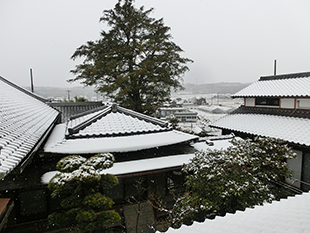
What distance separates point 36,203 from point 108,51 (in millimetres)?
15956

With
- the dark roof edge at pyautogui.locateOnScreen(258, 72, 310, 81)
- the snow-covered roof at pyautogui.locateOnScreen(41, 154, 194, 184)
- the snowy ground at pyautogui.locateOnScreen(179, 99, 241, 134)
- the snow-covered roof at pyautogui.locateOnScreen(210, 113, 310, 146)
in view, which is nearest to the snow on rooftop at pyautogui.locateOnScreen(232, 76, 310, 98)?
the dark roof edge at pyautogui.locateOnScreen(258, 72, 310, 81)

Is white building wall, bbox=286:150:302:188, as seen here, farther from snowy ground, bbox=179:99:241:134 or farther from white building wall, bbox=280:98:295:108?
snowy ground, bbox=179:99:241:134

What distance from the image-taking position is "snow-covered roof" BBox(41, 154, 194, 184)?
644 cm

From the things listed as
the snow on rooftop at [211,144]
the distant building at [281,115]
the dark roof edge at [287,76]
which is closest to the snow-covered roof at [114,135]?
the snow on rooftop at [211,144]

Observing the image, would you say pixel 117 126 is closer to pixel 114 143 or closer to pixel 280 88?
pixel 114 143

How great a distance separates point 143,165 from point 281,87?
11.0 m

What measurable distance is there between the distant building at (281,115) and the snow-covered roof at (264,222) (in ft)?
18.6

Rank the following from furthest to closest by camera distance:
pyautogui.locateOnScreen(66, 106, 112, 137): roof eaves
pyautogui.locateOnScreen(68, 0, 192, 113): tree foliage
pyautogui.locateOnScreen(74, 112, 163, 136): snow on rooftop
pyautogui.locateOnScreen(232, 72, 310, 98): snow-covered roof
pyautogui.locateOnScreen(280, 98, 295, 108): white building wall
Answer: pyautogui.locateOnScreen(68, 0, 192, 113): tree foliage
pyautogui.locateOnScreen(280, 98, 295, 108): white building wall
pyautogui.locateOnScreen(232, 72, 310, 98): snow-covered roof
pyautogui.locateOnScreen(74, 112, 163, 136): snow on rooftop
pyautogui.locateOnScreen(66, 106, 112, 137): roof eaves

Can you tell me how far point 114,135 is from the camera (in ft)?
26.1

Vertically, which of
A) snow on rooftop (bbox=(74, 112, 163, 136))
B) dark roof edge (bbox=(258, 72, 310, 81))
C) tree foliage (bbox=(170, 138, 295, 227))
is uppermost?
dark roof edge (bbox=(258, 72, 310, 81))

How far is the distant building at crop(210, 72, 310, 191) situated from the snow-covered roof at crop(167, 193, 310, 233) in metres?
5.67

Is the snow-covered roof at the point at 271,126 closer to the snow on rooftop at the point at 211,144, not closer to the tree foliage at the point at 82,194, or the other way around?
the snow on rooftop at the point at 211,144

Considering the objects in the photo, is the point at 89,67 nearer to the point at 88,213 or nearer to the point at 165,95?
the point at 165,95

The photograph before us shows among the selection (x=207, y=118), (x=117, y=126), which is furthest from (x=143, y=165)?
(x=207, y=118)
